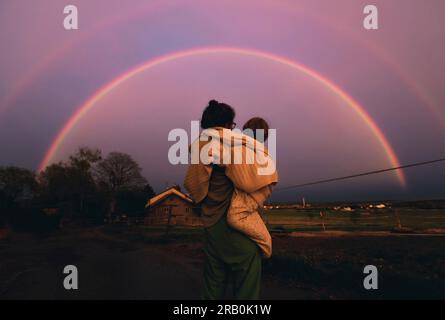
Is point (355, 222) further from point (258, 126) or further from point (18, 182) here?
point (258, 126)

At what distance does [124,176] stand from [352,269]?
1626 inches

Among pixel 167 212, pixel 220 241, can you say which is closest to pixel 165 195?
pixel 167 212

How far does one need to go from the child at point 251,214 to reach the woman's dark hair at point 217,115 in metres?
0.24

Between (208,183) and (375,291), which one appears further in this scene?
(375,291)

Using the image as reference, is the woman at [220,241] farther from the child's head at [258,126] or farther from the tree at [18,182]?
the tree at [18,182]

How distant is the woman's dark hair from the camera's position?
2076 millimetres

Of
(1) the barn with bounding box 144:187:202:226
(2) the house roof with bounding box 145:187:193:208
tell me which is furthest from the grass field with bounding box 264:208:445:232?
(2) the house roof with bounding box 145:187:193:208

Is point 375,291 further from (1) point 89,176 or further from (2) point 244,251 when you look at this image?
(1) point 89,176

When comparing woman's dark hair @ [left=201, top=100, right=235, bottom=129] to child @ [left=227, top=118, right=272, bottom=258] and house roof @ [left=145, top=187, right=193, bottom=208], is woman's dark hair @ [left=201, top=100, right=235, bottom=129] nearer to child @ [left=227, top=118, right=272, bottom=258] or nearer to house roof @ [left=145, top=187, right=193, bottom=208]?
child @ [left=227, top=118, right=272, bottom=258]

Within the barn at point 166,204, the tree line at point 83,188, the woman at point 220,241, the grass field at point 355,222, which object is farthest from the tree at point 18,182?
the woman at point 220,241

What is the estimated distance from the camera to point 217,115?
208cm

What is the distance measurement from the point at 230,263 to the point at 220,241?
0.15 metres

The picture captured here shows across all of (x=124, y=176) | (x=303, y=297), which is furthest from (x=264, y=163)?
(x=124, y=176)

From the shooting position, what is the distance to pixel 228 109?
2088mm
